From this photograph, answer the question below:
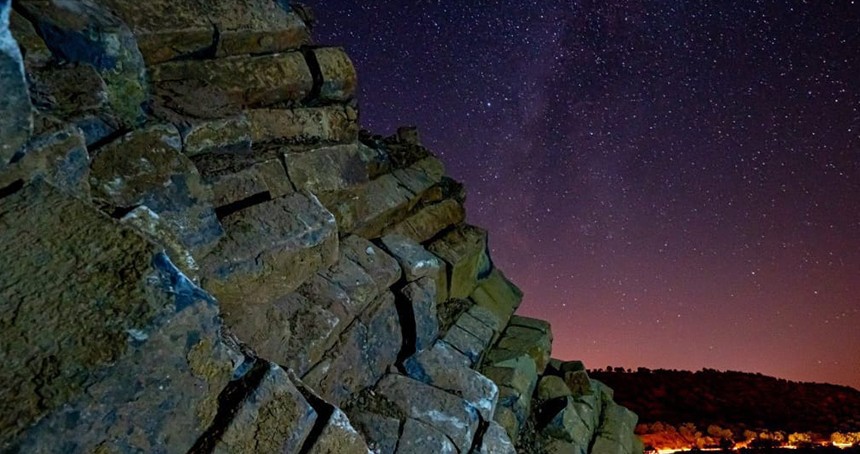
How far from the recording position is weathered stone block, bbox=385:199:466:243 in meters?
6.27

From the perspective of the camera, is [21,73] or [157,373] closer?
[157,373]

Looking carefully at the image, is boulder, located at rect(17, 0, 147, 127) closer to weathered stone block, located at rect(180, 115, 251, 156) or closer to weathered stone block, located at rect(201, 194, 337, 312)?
weathered stone block, located at rect(180, 115, 251, 156)

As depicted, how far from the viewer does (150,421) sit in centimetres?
231

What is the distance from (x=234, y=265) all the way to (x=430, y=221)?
3.24m

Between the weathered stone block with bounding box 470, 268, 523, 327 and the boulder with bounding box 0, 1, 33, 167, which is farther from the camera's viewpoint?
the weathered stone block with bounding box 470, 268, 523, 327

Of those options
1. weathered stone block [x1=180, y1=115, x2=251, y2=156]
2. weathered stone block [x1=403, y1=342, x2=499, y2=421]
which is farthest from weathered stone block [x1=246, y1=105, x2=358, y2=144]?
weathered stone block [x1=403, y1=342, x2=499, y2=421]

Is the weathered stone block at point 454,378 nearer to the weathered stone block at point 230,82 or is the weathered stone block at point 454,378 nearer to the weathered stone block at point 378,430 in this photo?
the weathered stone block at point 378,430

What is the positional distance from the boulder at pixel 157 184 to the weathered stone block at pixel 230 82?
790 mm

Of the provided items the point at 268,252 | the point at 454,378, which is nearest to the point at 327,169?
the point at 268,252

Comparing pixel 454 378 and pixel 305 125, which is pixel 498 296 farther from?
pixel 305 125

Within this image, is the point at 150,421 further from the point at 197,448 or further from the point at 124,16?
the point at 124,16

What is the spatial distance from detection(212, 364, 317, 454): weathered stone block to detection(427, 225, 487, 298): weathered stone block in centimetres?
356

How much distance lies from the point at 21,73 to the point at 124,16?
2175 mm

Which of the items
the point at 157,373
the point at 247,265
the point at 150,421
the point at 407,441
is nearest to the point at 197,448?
the point at 150,421
